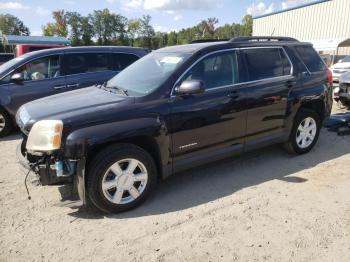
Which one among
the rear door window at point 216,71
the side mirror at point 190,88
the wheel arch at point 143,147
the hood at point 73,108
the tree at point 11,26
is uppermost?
the tree at point 11,26

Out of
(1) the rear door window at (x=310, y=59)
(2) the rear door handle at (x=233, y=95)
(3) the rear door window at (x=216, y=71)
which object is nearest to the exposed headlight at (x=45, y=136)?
(3) the rear door window at (x=216, y=71)

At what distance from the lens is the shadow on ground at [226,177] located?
12.5 ft

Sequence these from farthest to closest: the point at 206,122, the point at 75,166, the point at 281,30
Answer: the point at 281,30, the point at 206,122, the point at 75,166

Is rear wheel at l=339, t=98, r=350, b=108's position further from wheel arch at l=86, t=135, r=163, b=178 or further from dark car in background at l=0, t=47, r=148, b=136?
wheel arch at l=86, t=135, r=163, b=178

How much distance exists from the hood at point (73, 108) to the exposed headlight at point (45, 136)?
0.27 feet

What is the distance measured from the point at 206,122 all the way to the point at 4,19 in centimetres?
7640

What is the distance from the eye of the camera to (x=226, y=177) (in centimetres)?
456

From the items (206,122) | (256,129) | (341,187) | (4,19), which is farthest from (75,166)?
(4,19)

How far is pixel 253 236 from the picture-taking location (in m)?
3.21

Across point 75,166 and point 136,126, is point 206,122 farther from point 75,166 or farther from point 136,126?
point 75,166

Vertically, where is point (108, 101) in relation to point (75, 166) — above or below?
above

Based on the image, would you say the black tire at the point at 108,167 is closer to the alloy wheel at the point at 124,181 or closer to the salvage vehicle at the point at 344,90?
the alloy wheel at the point at 124,181

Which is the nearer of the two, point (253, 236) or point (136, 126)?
point (253, 236)

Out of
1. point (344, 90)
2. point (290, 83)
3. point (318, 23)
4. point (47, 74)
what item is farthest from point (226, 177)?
point (318, 23)
